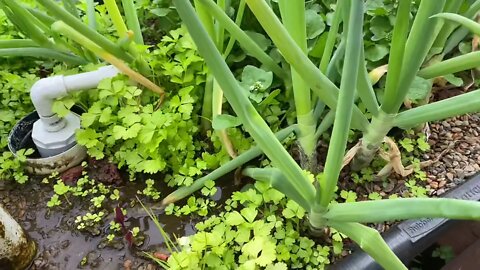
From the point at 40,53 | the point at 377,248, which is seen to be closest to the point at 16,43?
the point at 40,53

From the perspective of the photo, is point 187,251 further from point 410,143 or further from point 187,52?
point 410,143

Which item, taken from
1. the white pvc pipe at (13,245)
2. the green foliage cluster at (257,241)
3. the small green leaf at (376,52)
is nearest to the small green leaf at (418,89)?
the small green leaf at (376,52)

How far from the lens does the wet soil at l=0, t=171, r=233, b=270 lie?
1.13m

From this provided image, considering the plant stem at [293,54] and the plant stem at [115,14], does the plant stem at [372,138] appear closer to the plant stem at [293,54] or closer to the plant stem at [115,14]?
the plant stem at [293,54]

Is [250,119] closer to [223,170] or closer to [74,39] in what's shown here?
[223,170]

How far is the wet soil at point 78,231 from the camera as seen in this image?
3.71 ft

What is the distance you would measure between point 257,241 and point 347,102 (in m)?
0.35

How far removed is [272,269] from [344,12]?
473 mm

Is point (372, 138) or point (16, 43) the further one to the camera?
point (16, 43)

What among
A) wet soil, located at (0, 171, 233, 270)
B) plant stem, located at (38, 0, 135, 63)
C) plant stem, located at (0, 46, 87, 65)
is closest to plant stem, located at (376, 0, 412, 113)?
wet soil, located at (0, 171, 233, 270)

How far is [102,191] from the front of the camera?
4.07ft

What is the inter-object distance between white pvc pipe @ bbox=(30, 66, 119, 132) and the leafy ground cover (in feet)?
0.09

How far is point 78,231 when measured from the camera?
3.87 ft

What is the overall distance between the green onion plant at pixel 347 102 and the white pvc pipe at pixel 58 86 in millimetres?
370
